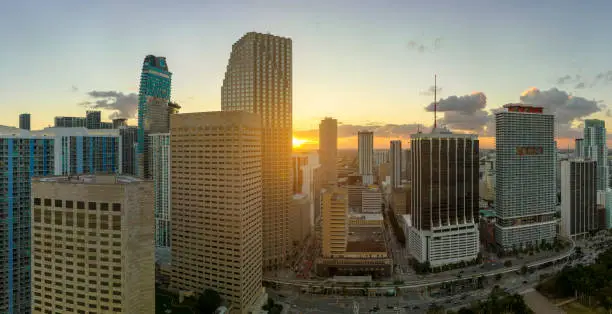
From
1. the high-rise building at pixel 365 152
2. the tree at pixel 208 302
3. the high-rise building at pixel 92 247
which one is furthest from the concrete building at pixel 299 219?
the high-rise building at pixel 365 152

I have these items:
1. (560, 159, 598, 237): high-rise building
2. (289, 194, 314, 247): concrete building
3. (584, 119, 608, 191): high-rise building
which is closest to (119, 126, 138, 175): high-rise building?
(289, 194, 314, 247): concrete building

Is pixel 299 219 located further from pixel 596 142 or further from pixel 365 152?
pixel 596 142

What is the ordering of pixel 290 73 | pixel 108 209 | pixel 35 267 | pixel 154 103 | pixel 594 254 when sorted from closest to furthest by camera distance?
1. pixel 108 209
2. pixel 35 267
3. pixel 290 73
4. pixel 594 254
5. pixel 154 103

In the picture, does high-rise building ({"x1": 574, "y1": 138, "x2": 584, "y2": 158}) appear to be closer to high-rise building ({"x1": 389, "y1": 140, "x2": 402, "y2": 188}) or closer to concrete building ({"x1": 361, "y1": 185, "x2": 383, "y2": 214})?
high-rise building ({"x1": 389, "y1": 140, "x2": 402, "y2": 188})

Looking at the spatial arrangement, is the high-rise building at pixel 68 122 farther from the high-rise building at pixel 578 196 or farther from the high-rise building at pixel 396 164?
the high-rise building at pixel 578 196

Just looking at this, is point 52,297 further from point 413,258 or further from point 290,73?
point 413,258

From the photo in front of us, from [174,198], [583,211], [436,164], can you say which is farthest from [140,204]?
[583,211]
